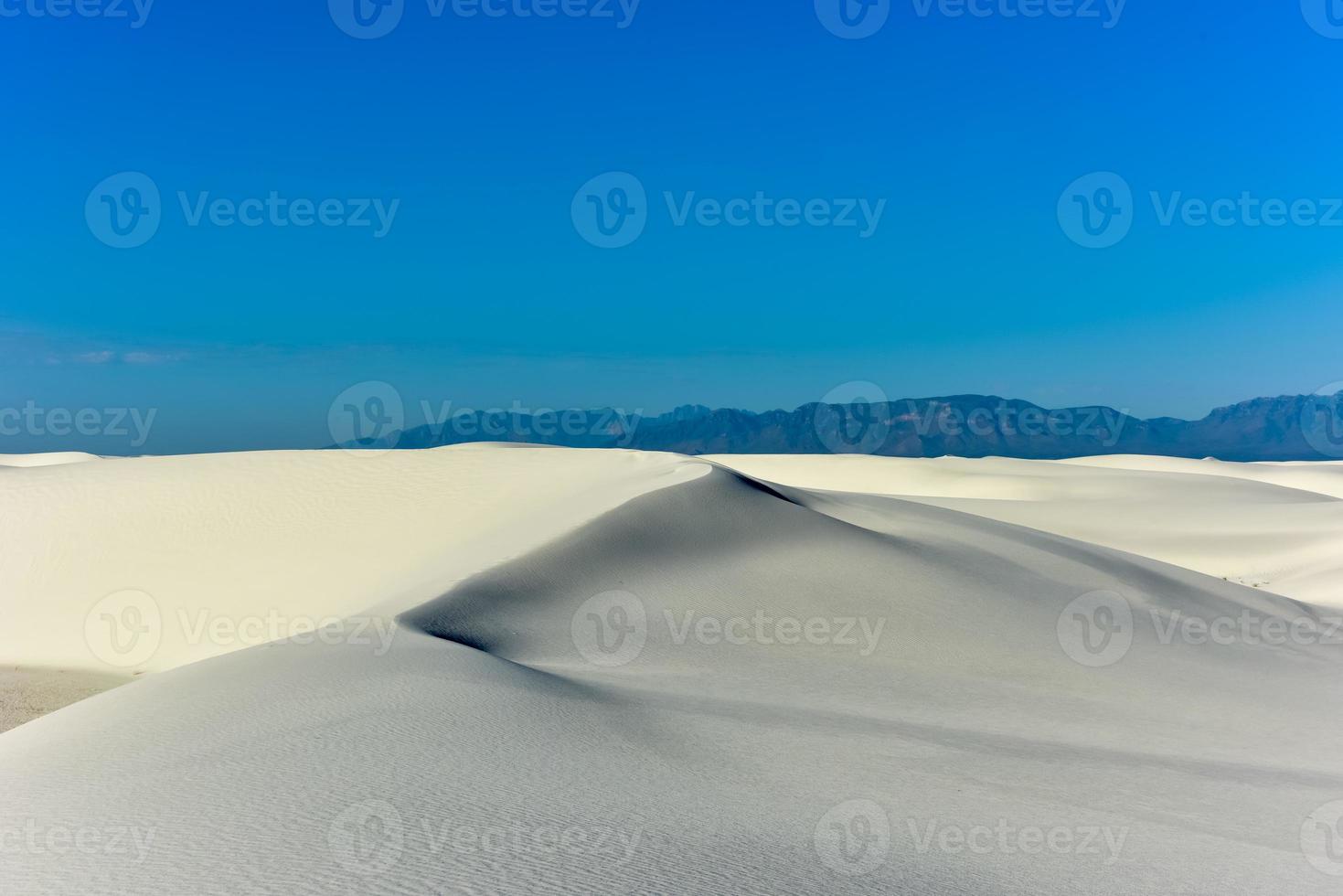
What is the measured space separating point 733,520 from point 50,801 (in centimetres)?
961

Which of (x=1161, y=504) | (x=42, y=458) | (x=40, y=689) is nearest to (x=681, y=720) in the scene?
(x=40, y=689)

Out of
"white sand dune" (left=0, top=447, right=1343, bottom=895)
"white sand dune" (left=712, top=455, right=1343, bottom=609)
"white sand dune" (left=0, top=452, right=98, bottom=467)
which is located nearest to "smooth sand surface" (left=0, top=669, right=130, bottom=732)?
"white sand dune" (left=0, top=447, right=1343, bottom=895)

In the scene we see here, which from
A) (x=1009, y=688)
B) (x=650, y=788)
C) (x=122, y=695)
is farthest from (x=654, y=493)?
(x=650, y=788)

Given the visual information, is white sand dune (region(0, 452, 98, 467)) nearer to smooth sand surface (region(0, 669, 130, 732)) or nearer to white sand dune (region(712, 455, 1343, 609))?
white sand dune (region(712, 455, 1343, 609))

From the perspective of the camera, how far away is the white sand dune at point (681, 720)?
3520 millimetres

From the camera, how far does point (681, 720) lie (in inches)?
229

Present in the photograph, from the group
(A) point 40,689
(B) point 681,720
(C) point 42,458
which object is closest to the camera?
(B) point 681,720

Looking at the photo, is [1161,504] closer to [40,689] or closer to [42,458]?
[40,689]

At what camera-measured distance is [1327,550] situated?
1972cm

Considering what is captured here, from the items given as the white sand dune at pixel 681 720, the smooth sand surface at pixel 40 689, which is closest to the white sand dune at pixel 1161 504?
the white sand dune at pixel 681 720

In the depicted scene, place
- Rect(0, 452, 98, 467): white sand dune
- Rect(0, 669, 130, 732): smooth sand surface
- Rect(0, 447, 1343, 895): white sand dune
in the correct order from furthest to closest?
Rect(0, 452, 98, 467): white sand dune → Rect(0, 669, 130, 732): smooth sand surface → Rect(0, 447, 1343, 895): white sand dune

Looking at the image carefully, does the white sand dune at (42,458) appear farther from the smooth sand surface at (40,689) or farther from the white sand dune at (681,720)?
the smooth sand surface at (40,689)

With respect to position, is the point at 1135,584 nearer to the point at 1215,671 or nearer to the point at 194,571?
the point at 1215,671

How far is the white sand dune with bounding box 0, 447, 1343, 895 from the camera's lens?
11.5ft
